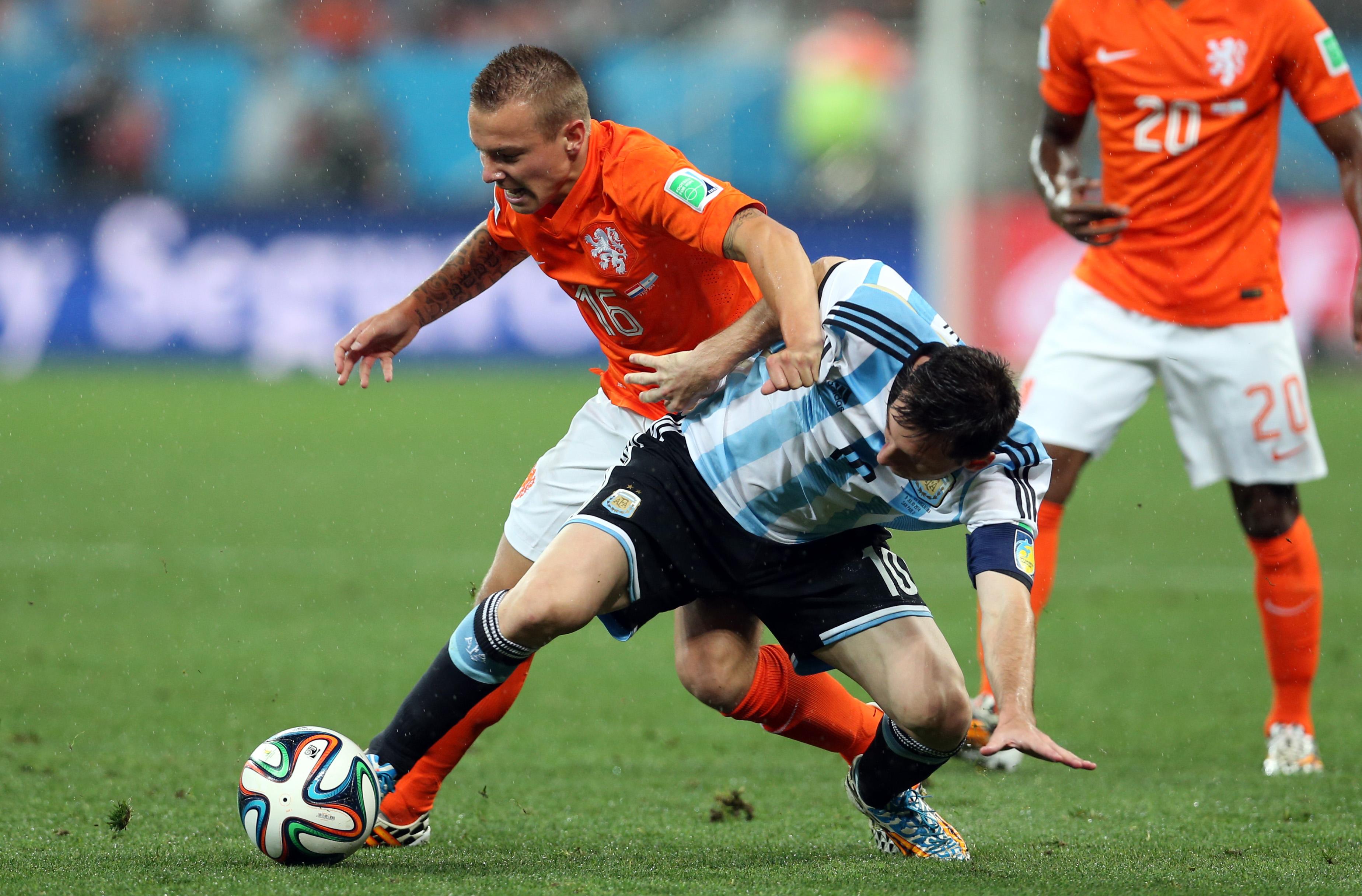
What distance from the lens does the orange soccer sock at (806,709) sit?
382 centimetres

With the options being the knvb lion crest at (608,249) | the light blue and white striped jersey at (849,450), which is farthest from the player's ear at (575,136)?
the light blue and white striped jersey at (849,450)

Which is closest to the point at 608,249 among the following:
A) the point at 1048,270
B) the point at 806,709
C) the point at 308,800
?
the point at 806,709

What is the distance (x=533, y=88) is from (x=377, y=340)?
817mm

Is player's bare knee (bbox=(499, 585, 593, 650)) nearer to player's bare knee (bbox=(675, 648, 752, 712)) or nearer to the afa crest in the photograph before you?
player's bare knee (bbox=(675, 648, 752, 712))

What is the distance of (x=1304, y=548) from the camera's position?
15.8 ft

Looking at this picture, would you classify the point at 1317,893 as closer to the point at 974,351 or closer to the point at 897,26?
the point at 974,351

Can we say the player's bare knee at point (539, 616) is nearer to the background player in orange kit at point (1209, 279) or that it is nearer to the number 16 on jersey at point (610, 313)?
the number 16 on jersey at point (610, 313)

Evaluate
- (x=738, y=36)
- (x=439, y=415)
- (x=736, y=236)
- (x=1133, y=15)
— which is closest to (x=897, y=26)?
(x=738, y=36)

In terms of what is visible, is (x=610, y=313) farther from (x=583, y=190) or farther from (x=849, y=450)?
(x=849, y=450)

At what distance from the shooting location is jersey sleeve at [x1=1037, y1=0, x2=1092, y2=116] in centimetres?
498

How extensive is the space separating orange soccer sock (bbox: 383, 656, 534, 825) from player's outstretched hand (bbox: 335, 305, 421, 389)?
0.84m

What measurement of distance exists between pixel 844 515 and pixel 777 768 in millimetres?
1377

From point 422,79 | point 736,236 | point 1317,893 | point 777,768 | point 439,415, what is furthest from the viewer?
point 422,79

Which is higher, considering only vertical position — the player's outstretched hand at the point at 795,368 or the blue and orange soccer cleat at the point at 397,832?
the player's outstretched hand at the point at 795,368
